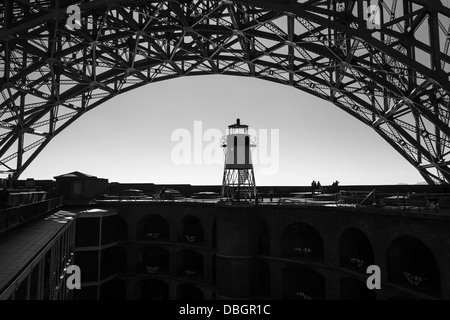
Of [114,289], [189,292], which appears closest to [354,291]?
[189,292]

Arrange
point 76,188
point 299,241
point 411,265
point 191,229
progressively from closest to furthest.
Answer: point 411,265 → point 299,241 → point 191,229 → point 76,188

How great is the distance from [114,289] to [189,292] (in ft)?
25.8

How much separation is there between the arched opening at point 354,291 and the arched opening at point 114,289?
2274cm

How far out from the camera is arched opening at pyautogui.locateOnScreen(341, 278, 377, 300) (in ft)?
77.3

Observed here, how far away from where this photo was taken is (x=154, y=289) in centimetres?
3588

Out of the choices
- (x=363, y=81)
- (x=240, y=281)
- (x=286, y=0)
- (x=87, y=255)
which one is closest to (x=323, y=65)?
(x=363, y=81)

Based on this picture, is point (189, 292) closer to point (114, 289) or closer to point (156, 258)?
point (156, 258)

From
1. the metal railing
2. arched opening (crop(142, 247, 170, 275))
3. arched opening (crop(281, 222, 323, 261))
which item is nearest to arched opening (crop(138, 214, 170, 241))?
arched opening (crop(142, 247, 170, 275))

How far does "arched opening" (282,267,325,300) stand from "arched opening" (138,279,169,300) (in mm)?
14538

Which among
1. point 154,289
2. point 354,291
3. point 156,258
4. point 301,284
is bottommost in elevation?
point 154,289

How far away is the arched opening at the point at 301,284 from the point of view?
27.0 meters

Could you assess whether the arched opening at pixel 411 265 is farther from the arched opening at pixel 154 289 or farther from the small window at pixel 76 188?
the small window at pixel 76 188

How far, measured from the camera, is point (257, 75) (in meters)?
38.0
